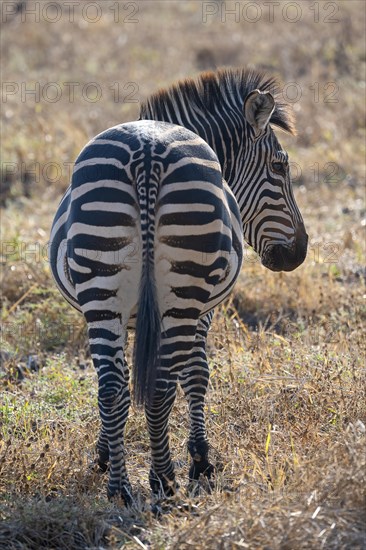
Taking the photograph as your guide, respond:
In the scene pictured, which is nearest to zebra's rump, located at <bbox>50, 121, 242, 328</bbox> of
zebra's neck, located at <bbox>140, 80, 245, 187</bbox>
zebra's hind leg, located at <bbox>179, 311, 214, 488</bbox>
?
zebra's hind leg, located at <bbox>179, 311, 214, 488</bbox>

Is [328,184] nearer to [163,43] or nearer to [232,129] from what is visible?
[232,129]

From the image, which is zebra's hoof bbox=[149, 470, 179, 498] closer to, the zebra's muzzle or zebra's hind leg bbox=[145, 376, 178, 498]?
zebra's hind leg bbox=[145, 376, 178, 498]

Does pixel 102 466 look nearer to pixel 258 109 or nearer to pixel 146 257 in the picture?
pixel 146 257

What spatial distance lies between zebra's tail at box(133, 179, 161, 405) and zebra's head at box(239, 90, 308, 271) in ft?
4.64

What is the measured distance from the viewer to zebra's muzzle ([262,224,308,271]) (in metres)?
5.45

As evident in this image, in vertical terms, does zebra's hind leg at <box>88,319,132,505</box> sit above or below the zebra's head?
below

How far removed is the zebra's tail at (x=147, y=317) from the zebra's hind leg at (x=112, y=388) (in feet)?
0.33

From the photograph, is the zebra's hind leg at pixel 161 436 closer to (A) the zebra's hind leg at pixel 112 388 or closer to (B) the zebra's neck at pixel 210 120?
(A) the zebra's hind leg at pixel 112 388

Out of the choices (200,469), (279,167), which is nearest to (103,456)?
(200,469)

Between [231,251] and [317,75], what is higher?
[317,75]

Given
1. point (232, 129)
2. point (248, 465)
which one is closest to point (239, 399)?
point (248, 465)

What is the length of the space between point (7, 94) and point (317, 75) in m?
5.44

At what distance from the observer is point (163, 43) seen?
18391 mm

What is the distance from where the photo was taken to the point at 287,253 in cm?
547
